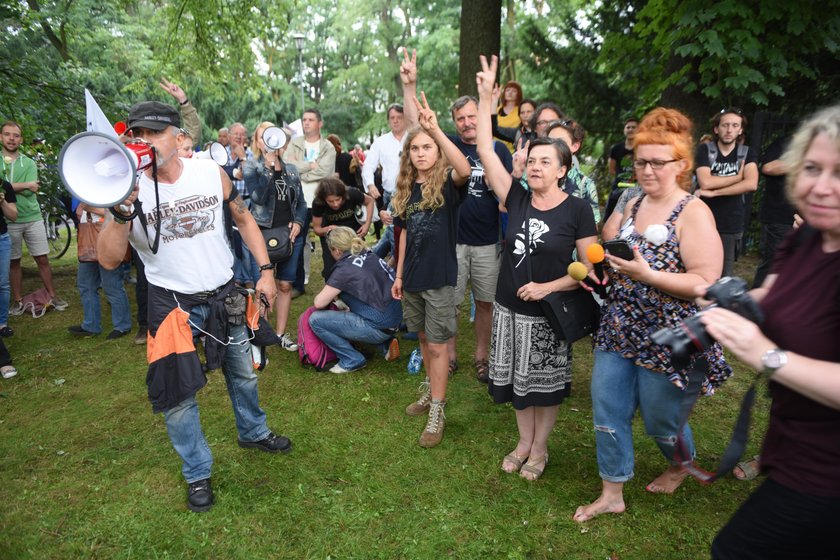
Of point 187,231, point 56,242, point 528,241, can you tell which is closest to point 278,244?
A: point 187,231

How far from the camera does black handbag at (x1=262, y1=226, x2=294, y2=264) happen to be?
16.9 ft

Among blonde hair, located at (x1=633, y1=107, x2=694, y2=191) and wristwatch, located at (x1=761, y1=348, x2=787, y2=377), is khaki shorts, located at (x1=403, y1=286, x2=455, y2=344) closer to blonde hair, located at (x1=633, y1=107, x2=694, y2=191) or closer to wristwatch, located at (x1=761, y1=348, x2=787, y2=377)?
blonde hair, located at (x1=633, y1=107, x2=694, y2=191)

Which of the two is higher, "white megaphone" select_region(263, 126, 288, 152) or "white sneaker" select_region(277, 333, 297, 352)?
"white megaphone" select_region(263, 126, 288, 152)

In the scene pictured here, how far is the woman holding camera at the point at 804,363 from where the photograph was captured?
4.54 ft

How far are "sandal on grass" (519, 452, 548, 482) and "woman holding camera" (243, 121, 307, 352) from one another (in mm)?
2838

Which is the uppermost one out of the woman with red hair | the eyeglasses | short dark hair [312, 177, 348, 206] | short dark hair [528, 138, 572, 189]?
the woman with red hair

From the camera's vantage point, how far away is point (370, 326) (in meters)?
4.75

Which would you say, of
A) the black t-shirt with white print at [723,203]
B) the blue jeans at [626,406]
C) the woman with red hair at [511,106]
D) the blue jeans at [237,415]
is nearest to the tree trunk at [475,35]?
the woman with red hair at [511,106]

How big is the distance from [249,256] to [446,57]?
57.0ft

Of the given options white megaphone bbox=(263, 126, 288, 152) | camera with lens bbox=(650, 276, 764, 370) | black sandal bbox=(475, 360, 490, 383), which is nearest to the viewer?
camera with lens bbox=(650, 276, 764, 370)

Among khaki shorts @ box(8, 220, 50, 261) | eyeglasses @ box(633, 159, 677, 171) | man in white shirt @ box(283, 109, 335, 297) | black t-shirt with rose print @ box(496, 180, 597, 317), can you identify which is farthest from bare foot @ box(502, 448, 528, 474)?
khaki shorts @ box(8, 220, 50, 261)

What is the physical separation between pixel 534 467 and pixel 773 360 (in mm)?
2086

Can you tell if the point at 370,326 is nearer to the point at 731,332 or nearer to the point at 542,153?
the point at 542,153

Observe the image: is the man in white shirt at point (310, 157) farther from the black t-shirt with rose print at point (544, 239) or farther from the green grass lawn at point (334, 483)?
the black t-shirt with rose print at point (544, 239)
